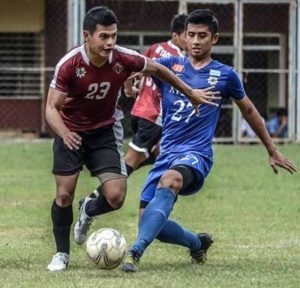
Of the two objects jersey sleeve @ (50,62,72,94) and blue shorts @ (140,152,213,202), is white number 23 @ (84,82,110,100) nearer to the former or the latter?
jersey sleeve @ (50,62,72,94)

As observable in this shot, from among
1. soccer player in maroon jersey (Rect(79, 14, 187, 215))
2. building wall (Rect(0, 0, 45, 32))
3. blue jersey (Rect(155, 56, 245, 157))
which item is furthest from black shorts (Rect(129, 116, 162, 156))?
building wall (Rect(0, 0, 45, 32))

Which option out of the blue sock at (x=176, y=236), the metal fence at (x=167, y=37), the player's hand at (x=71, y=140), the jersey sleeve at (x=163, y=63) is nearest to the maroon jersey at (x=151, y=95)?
the jersey sleeve at (x=163, y=63)

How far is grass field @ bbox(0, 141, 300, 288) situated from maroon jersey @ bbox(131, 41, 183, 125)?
0.97 meters

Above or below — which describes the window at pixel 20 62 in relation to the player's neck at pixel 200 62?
above

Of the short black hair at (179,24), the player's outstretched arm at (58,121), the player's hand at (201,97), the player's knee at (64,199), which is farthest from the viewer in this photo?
the short black hair at (179,24)

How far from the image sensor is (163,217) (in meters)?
7.01

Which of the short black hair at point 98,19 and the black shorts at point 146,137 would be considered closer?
the short black hair at point 98,19

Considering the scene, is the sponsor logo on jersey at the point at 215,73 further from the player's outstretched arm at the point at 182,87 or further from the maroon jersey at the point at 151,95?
the maroon jersey at the point at 151,95

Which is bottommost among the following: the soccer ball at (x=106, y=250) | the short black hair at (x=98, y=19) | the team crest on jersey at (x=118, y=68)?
the soccer ball at (x=106, y=250)

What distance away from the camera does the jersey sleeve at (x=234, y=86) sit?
297 inches

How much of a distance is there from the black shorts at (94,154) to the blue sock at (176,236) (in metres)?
0.49

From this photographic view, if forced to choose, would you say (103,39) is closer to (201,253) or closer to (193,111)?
(193,111)

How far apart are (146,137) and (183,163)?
408 cm

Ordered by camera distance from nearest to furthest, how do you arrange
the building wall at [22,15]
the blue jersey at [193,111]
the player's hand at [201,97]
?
the player's hand at [201,97] → the blue jersey at [193,111] → the building wall at [22,15]
